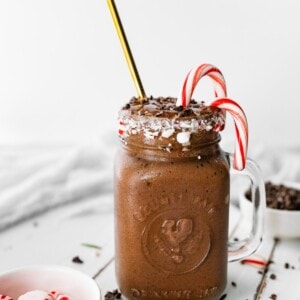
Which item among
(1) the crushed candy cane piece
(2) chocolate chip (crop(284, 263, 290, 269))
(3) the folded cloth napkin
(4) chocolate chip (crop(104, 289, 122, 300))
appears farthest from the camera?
(3) the folded cloth napkin

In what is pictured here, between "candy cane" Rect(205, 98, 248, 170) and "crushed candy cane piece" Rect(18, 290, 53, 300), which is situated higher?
"candy cane" Rect(205, 98, 248, 170)

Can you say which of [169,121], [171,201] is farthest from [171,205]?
[169,121]

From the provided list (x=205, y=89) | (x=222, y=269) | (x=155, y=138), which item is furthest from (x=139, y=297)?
(x=205, y=89)

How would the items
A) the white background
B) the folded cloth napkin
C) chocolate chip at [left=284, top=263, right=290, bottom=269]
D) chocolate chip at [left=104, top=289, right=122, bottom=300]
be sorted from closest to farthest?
chocolate chip at [left=104, top=289, right=122, bottom=300] < chocolate chip at [left=284, top=263, right=290, bottom=269] < the folded cloth napkin < the white background

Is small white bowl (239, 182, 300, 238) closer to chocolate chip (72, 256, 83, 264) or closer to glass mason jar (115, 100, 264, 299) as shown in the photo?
glass mason jar (115, 100, 264, 299)

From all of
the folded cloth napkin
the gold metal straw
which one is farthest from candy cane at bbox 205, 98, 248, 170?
the folded cloth napkin

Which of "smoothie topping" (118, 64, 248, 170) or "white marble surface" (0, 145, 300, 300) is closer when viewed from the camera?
"smoothie topping" (118, 64, 248, 170)
